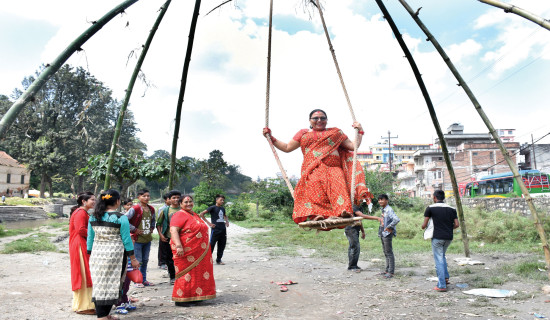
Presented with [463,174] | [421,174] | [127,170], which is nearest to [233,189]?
[421,174]

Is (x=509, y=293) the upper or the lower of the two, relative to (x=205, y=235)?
lower

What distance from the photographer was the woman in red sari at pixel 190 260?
20.1ft

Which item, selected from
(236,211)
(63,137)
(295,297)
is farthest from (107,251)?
(63,137)

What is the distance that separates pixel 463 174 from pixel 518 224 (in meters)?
30.8

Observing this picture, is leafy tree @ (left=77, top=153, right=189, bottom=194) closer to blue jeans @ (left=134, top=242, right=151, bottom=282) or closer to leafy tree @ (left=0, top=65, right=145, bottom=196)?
blue jeans @ (left=134, top=242, right=151, bottom=282)

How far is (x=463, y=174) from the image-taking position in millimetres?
42406

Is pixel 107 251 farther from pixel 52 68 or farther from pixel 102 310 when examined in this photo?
pixel 52 68

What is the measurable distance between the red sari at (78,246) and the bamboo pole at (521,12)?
20.9 ft

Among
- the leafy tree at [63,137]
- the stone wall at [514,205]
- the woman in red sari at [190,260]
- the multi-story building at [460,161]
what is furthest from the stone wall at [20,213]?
the multi-story building at [460,161]

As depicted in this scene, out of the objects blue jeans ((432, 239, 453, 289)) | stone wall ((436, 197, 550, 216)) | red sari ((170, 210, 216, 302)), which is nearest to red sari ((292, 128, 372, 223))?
red sari ((170, 210, 216, 302))

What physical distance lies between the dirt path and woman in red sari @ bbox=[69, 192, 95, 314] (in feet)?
0.61

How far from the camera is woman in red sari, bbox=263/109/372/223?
611 centimetres

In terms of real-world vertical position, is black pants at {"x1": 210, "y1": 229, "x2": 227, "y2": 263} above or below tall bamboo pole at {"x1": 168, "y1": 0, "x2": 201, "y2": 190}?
below

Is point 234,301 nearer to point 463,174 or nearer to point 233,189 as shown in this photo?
point 463,174
